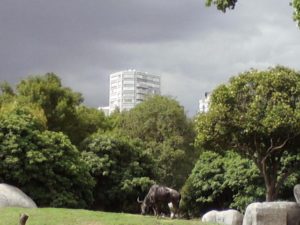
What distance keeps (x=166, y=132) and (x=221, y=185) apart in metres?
12.1

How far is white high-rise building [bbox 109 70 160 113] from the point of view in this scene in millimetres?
83875

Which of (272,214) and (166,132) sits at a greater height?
(166,132)

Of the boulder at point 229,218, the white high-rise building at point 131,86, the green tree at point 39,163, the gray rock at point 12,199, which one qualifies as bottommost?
the boulder at point 229,218

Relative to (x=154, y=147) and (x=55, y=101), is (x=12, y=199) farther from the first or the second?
(x=154, y=147)

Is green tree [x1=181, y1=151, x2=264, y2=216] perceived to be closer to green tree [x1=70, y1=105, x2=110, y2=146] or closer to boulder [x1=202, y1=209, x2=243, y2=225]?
green tree [x1=70, y1=105, x2=110, y2=146]

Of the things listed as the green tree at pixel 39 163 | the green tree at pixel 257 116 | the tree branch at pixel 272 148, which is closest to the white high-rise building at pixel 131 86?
the green tree at pixel 39 163

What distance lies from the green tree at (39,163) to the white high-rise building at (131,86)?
5243cm

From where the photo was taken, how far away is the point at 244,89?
27.1 m

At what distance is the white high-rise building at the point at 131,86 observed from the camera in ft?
275

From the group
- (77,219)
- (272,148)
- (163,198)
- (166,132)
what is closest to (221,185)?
(272,148)

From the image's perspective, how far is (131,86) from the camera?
3327 inches

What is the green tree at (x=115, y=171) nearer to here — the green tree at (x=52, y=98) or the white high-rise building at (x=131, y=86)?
the green tree at (x=52, y=98)

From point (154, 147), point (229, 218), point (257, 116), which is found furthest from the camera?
point (154, 147)

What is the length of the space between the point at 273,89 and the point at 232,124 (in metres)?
2.24
